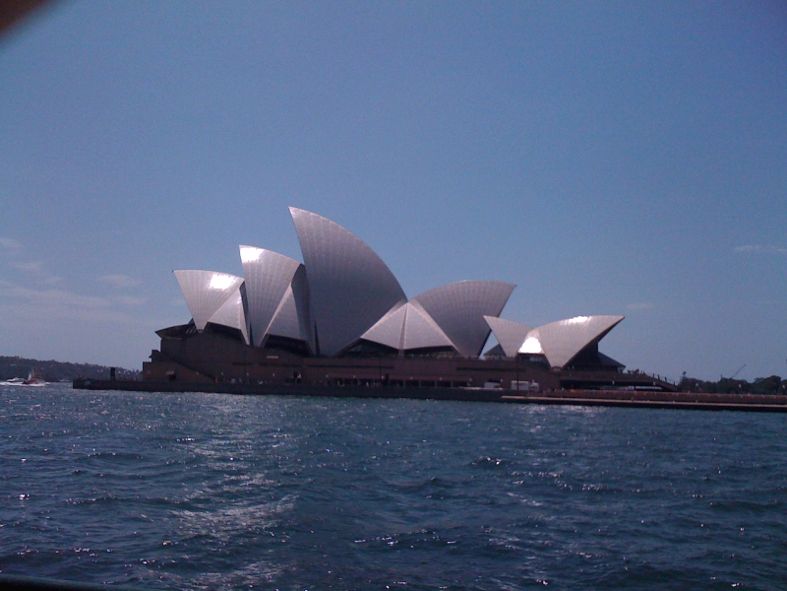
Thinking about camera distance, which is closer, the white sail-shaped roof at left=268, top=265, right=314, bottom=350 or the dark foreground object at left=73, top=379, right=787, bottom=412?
the dark foreground object at left=73, top=379, right=787, bottom=412

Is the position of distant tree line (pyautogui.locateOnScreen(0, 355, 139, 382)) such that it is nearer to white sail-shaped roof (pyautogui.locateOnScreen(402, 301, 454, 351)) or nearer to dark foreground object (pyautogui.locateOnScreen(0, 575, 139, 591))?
white sail-shaped roof (pyautogui.locateOnScreen(402, 301, 454, 351))

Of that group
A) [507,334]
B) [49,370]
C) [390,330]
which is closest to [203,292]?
[390,330]

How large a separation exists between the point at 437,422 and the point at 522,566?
21.5m

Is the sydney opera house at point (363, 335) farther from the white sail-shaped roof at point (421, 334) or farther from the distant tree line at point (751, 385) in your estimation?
the distant tree line at point (751, 385)

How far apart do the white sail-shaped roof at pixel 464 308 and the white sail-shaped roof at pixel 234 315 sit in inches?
535

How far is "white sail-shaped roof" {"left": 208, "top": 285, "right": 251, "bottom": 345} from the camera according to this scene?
2222 inches

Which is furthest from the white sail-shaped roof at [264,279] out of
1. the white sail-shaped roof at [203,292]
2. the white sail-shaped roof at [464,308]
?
the white sail-shaped roof at [464,308]

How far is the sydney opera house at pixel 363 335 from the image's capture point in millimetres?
54812

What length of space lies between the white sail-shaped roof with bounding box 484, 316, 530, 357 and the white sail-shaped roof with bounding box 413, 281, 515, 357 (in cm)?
88

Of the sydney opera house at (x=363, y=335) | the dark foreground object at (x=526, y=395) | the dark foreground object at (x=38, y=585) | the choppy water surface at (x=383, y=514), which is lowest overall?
the choppy water surface at (x=383, y=514)

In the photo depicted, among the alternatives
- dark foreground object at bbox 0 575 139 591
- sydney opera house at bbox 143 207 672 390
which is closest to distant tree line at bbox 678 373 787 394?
sydney opera house at bbox 143 207 672 390

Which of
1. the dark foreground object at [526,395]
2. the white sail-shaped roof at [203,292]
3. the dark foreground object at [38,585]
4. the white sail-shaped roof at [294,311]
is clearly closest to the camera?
the dark foreground object at [38,585]

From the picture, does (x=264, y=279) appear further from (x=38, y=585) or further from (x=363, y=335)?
(x=38, y=585)

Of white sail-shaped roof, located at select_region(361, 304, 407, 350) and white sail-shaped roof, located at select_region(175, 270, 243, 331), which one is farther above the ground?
white sail-shaped roof, located at select_region(175, 270, 243, 331)
